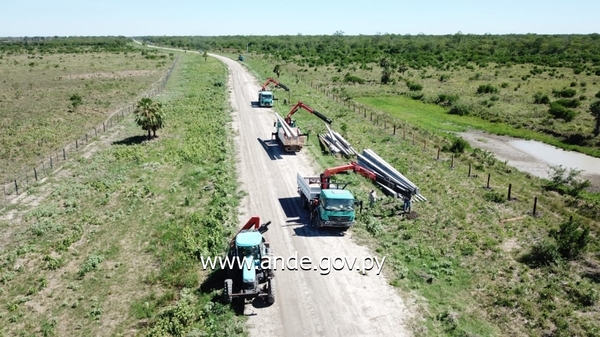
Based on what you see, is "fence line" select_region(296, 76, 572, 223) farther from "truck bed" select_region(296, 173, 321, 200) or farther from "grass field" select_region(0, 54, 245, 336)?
"grass field" select_region(0, 54, 245, 336)

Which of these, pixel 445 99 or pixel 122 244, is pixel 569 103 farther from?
pixel 122 244

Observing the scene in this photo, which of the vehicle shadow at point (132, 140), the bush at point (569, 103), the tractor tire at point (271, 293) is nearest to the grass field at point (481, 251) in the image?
the tractor tire at point (271, 293)

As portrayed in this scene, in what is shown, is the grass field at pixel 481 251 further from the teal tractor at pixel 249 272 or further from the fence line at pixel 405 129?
the teal tractor at pixel 249 272

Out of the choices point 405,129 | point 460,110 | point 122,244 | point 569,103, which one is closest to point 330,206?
point 122,244

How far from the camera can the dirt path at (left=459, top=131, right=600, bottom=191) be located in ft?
137

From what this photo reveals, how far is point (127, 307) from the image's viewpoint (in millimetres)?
20047

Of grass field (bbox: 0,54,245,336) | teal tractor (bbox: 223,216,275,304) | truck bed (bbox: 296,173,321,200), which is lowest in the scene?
grass field (bbox: 0,54,245,336)

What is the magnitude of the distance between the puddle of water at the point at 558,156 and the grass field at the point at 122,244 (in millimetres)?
32364

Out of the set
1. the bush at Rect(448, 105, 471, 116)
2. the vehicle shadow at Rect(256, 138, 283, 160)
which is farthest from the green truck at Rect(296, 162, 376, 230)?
the bush at Rect(448, 105, 471, 116)

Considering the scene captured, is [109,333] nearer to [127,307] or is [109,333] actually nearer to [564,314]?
[127,307]

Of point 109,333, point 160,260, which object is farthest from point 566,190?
point 109,333

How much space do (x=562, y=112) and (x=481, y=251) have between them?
43.9m

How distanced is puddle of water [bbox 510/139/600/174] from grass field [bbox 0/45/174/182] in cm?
4912

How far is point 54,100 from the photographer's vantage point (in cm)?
7062
